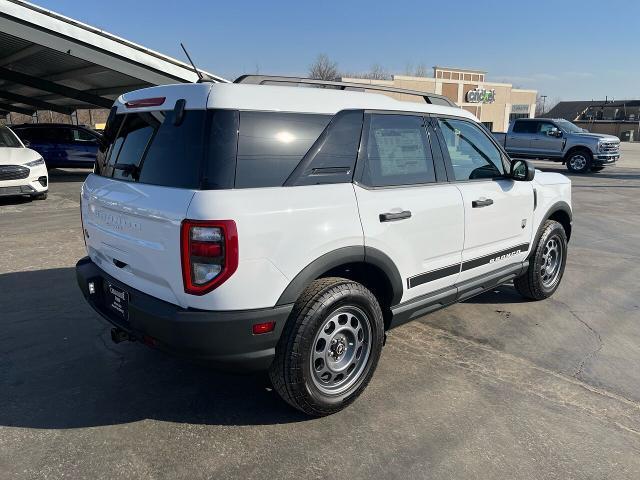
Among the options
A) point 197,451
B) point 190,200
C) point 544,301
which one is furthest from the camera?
point 544,301

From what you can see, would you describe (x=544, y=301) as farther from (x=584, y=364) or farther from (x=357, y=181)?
(x=357, y=181)

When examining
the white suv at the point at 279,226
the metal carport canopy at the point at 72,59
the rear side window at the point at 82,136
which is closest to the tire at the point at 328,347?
the white suv at the point at 279,226

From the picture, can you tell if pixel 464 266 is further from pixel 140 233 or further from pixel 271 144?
pixel 140 233

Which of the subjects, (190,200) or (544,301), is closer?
(190,200)

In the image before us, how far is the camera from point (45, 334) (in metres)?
4.04

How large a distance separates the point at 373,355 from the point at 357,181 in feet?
3.70

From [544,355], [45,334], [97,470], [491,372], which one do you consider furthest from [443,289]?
[45,334]

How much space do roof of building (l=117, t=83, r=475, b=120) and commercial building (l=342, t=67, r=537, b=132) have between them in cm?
4467

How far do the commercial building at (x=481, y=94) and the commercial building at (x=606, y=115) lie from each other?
1811 cm

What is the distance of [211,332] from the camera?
2451mm

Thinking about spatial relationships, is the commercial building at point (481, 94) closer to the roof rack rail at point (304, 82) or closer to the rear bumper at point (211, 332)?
the roof rack rail at point (304, 82)

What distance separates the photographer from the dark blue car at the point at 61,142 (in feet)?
54.2

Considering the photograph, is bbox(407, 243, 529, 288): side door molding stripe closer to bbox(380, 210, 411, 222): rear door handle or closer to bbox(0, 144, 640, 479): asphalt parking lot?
bbox(380, 210, 411, 222): rear door handle

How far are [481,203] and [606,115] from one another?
Answer: 97419 mm
